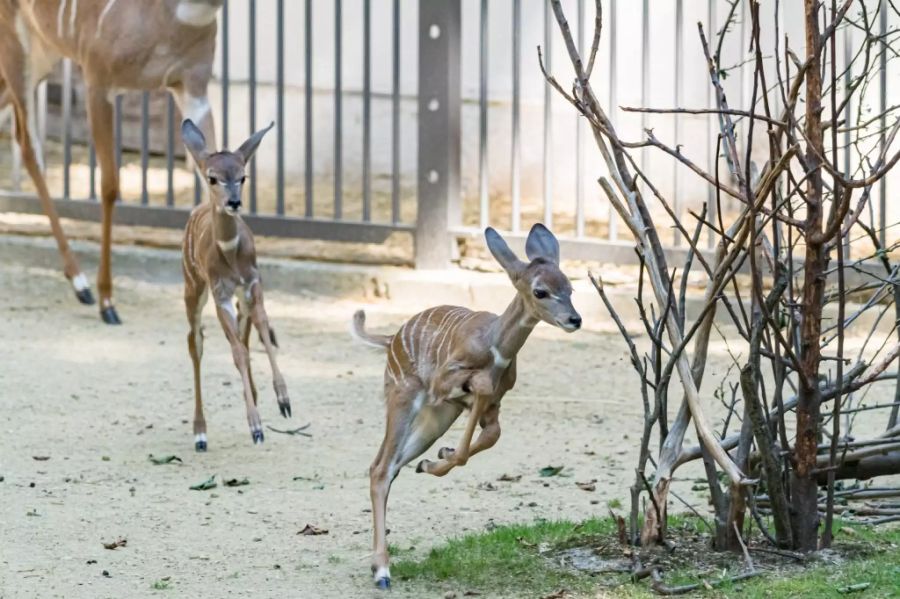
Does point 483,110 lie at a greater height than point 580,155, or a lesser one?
greater

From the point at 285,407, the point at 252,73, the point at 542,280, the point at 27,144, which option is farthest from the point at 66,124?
the point at 542,280

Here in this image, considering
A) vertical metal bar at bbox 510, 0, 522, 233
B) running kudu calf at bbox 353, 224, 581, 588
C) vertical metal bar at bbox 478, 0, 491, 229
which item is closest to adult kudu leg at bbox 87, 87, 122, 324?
vertical metal bar at bbox 478, 0, 491, 229

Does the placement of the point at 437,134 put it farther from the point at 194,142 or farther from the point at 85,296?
the point at 194,142

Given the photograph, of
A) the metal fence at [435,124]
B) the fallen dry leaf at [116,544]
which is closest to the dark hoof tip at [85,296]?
the metal fence at [435,124]

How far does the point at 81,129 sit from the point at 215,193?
6.72 metres

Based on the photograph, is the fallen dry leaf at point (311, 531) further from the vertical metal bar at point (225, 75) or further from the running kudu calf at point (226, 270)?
the vertical metal bar at point (225, 75)

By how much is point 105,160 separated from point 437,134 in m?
1.93

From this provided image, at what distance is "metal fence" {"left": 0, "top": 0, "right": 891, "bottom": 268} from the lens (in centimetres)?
898

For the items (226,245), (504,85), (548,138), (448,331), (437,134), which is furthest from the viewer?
(504,85)

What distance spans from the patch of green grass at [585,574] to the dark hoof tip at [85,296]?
445 cm

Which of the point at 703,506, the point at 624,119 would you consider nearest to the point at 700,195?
the point at 624,119

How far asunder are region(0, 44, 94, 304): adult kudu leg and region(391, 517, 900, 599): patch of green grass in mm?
4493

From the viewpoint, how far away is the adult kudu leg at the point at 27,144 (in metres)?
8.80

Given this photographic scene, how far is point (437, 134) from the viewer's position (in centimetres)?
920
